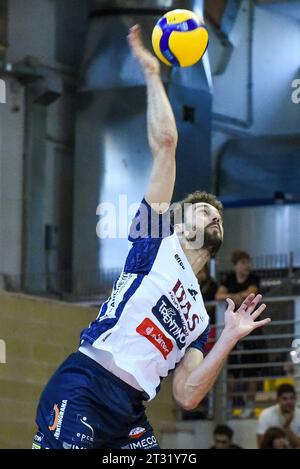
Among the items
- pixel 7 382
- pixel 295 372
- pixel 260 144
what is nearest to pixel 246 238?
pixel 260 144

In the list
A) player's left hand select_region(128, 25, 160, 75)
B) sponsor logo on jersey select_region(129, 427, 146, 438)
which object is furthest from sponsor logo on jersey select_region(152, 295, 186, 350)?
player's left hand select_region(128, 25, 160, 75)

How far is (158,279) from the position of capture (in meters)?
6.70

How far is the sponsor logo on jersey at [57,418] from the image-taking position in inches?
259

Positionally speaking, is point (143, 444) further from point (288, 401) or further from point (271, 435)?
point (288, 401)

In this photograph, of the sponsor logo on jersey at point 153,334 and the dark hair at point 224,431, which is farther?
the dark hair at point 224,431

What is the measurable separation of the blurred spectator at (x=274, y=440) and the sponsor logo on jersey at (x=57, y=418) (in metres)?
5.22

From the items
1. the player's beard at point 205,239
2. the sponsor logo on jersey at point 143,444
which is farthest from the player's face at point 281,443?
the player's beard at point 205,239

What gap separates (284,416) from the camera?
11.9 metres

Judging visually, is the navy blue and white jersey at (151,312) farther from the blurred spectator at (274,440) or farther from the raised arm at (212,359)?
the blurred spectator at (274,440)

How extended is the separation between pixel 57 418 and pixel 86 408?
16 centimetres

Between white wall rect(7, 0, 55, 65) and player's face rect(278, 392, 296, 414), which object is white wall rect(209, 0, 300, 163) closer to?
white wall rect(7, 0, 55, 65)

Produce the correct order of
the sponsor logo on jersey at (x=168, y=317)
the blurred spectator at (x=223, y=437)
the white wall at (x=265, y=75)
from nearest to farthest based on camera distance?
the sponsor logo on jersey at (x=168, y=317)
the blurred spectator at (x=223, y=437)
the white wall at (x=265, y=75)

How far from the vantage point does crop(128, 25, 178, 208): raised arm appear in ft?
21.6

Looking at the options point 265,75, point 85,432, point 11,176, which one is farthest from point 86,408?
point 265,75
